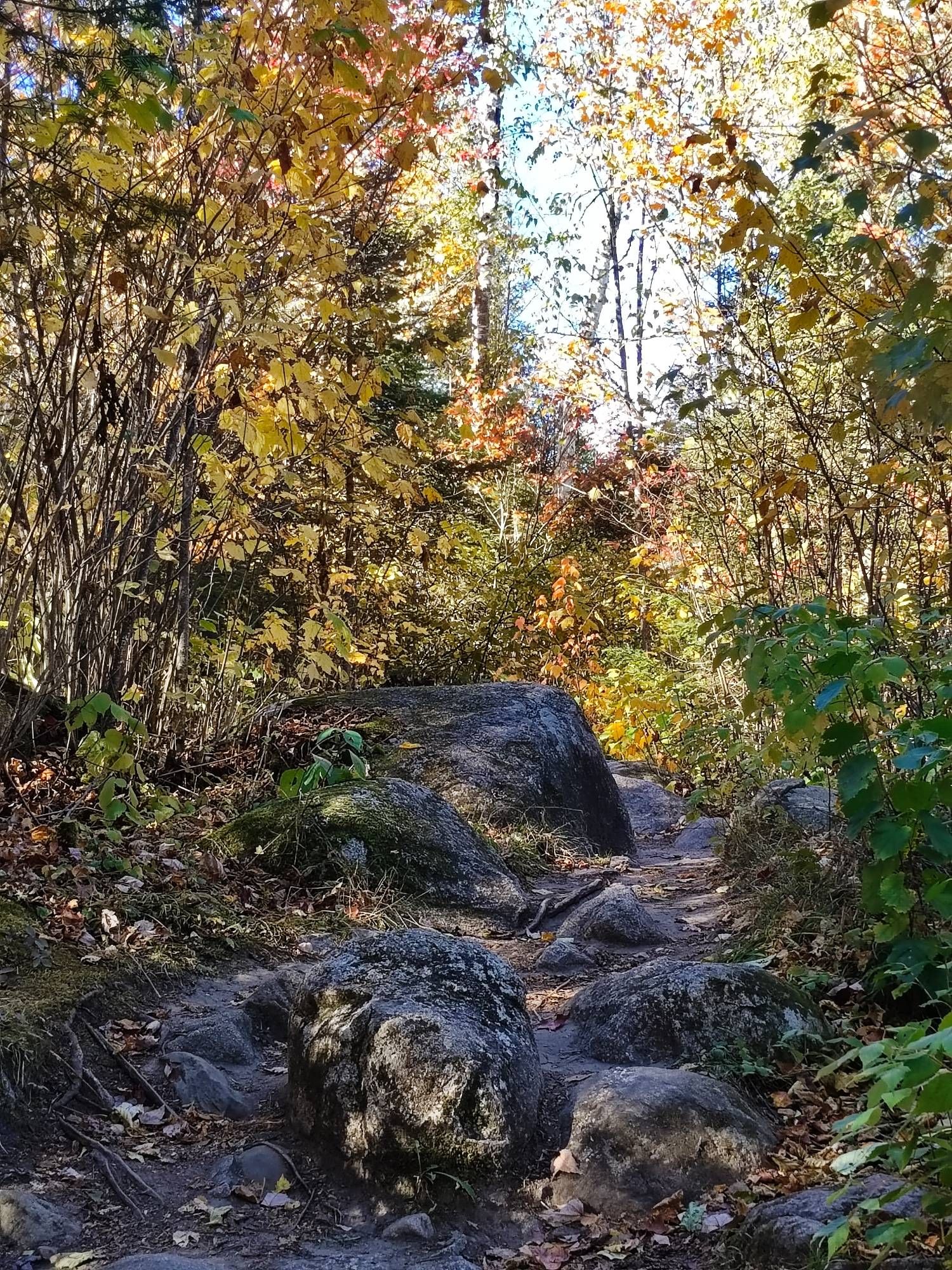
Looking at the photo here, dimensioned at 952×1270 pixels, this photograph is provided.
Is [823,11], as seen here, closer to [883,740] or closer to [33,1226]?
[883,740]

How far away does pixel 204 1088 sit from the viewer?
3.11m

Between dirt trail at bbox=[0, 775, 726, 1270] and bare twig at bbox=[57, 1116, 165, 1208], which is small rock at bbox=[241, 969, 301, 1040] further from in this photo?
bare twig at bbox=[57, 1116, 165, 1208]


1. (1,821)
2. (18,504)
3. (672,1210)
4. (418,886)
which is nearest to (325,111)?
(18,504)

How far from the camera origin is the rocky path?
245cm

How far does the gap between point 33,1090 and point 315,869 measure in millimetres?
2043

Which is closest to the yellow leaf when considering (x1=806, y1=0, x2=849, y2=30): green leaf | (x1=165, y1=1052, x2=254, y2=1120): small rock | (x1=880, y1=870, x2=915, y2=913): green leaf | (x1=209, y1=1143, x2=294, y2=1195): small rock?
(x1=806, y1=0, x2=849, y2=30): green leaf

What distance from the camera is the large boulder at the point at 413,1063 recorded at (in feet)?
8.94

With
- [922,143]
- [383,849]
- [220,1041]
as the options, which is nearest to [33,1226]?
[220,1041]

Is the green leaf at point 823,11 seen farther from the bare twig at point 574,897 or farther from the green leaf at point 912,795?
the bare twig at point 574,897

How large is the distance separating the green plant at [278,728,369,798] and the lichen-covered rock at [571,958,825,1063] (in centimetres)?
158

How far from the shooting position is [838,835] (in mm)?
4262

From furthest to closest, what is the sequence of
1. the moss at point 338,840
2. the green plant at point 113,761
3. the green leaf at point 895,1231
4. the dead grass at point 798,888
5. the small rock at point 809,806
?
the small rock at point 809,806 < the moss at point 338,840 < the dead grass at point 798,888 < the green plant at point 113,761 < the green leaf at point 895,1231

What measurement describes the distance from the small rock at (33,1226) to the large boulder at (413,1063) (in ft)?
2.29

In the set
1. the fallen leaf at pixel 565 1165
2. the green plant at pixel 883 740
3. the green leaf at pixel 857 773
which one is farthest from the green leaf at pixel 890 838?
the fallen leaf at pixel 565 1165
